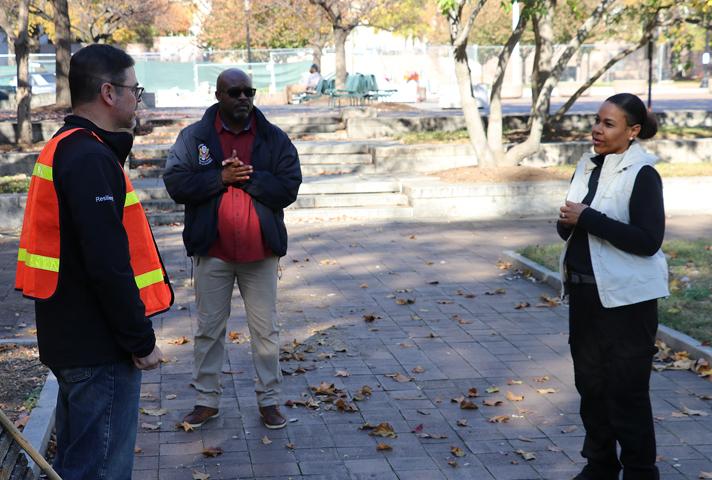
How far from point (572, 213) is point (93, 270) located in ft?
7.38

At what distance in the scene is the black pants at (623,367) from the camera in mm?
4352

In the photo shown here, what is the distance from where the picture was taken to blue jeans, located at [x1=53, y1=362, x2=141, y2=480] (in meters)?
3.34

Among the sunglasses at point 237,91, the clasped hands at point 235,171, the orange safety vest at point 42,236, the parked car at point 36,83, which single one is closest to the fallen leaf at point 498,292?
the clasped hands at point 235,171

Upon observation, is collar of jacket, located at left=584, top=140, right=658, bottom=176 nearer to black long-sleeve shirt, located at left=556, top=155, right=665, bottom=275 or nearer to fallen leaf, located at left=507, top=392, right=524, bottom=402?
black long-sleeve shirt, located at left=556, top=155, right=665, bottom=275

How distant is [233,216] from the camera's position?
17.7ft

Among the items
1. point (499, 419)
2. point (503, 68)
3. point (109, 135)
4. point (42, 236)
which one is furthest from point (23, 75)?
point (42, 236)

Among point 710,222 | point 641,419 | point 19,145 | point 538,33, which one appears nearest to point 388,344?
point 641,419

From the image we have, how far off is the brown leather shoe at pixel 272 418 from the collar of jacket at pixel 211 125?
161cm

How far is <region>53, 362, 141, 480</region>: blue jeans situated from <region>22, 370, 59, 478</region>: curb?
1357mm

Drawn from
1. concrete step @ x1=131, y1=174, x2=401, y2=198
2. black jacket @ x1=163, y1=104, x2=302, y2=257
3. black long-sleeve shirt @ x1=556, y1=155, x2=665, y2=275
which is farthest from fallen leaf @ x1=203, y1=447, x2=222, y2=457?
concrete step @ x1=131, y1=174, x2=401, y2=198

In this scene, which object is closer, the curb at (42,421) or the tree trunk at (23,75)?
the curb at (42,421)

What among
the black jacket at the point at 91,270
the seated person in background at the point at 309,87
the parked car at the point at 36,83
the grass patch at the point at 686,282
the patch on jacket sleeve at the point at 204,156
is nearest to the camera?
the black jacket at the point at 91,270

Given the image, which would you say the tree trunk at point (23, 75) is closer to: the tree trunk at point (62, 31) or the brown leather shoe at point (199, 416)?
the tree trunk at point (62, 31)

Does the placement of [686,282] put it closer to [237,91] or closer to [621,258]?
[621,258]
